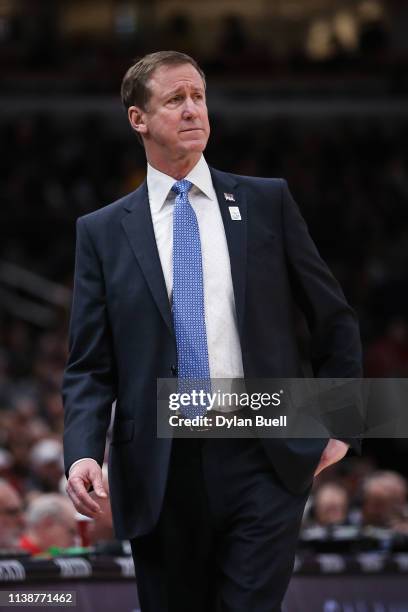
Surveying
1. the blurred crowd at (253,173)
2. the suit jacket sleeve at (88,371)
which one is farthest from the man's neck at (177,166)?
the blurred crowd at (253,173)

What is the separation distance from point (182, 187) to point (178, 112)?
0.23 m

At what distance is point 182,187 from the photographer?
412 cm

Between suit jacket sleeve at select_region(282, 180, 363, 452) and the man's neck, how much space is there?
0.36m

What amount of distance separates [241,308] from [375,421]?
1.82ft

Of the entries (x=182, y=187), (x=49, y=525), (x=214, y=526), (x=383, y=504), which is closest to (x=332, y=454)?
(x=214, y=526)

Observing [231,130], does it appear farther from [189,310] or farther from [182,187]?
[189,310]

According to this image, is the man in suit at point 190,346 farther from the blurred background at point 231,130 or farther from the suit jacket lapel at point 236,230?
the blurred background at point 231,130

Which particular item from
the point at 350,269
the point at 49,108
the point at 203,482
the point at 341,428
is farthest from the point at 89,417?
the point at 49,108

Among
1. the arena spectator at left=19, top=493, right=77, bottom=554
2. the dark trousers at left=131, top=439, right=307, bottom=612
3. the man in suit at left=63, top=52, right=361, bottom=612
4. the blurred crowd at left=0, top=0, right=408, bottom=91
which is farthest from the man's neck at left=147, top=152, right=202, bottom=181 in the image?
the blurred crowd at left=0, top=0, right=408, bottom=91

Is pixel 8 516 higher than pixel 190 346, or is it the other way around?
pixel 190 346

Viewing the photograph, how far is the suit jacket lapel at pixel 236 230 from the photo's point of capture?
395cm

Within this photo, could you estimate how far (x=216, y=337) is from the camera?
3.95 metres

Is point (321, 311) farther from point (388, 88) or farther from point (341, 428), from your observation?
point (388, 88)

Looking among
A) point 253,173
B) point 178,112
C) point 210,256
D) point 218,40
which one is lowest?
point 210,256
